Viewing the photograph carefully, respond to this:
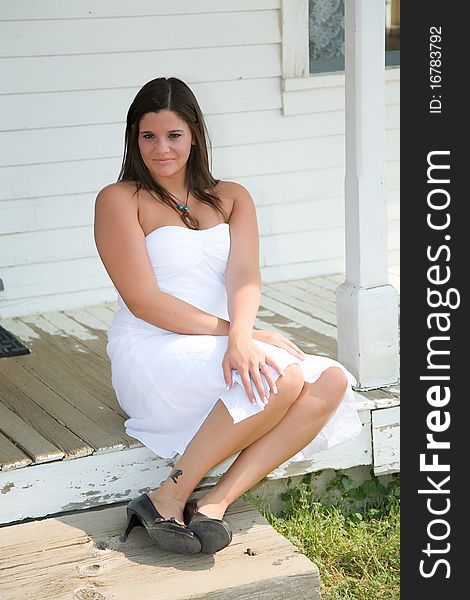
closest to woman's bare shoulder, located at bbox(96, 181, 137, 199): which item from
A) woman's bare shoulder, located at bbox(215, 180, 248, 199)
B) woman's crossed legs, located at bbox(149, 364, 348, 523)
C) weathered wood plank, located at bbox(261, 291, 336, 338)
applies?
woman's bare shoulder, located at bbox(215, 180, 248, 199)

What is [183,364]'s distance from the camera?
9.96 feet

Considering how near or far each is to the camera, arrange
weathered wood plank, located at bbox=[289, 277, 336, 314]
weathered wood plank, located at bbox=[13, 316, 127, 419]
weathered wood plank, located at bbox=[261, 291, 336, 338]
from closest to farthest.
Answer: weathered wood plank, located at bbox=[13, 316, 127, 419] → weathered wood plank, located at bbox=[261, 291, 336, 338] → weathered wood plank, located at bbox=[289, 277, 336, 314]

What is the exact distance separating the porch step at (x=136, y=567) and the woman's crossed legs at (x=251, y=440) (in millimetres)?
125

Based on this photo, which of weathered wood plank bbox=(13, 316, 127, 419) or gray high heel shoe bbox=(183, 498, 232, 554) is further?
weathered wood plank bbox=(13, 316, 127, 419)

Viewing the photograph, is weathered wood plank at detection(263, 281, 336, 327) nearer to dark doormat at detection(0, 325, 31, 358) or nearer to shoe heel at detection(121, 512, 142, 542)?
dark doormat at detection(0, 325, 31, 358)

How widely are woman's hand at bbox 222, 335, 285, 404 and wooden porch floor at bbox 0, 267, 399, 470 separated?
0.47 meters

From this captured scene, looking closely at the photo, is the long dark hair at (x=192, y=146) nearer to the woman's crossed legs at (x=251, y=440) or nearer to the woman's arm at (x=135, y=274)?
the woman's arm at (x=135, y=274)

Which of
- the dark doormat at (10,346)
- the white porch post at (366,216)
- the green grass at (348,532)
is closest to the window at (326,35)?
the white porch post at (366,216)

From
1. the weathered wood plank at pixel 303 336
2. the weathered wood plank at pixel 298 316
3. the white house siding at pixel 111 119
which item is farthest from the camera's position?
the white house siding at pixel 111 119

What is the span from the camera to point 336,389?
3066mm

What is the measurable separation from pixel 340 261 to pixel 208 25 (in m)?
1.33

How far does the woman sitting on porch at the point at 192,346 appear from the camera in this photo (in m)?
2.95

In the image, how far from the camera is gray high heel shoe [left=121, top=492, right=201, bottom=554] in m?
2.84

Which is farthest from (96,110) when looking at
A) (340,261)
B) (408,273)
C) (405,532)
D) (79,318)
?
(405,532)
